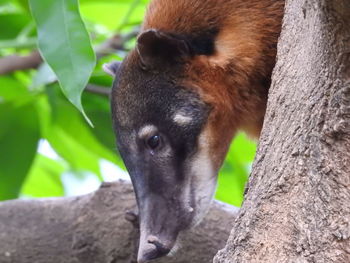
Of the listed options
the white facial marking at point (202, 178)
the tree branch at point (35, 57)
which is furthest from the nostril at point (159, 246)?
the tree branch at point (35, 57)

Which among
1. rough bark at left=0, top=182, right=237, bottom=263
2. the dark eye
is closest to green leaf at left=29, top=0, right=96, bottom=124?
the dark eye

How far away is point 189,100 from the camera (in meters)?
2.67

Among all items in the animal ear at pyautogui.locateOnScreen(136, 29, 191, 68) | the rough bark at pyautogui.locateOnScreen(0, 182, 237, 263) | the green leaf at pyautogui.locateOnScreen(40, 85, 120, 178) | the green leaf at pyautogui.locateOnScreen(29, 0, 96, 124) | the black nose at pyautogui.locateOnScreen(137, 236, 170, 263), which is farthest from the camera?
the green leaf at pyautogui.locateOnScreen(40, 85, 120, 178)

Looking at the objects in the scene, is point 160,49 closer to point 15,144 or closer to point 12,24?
point 15,144

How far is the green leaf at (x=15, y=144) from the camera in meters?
3.19

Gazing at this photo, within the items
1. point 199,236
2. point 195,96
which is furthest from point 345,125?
point 199,236

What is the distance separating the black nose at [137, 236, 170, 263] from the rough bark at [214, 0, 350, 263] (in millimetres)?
687

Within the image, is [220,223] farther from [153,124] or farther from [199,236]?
[153,124]

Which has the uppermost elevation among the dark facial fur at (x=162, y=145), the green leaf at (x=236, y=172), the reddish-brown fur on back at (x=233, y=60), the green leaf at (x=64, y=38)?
the green leaf at (x=64, y=38)

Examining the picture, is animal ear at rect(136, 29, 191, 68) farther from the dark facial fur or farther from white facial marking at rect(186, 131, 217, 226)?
white facial marking at rect(186, 131, 217, 226)

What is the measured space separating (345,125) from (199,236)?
1.23 meters

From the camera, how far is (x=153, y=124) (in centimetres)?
268

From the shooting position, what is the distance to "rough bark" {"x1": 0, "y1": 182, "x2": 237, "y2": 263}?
289 cm

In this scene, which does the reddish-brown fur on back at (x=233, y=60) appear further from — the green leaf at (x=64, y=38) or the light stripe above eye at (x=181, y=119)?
the green leaf at (x=64, y=38)
